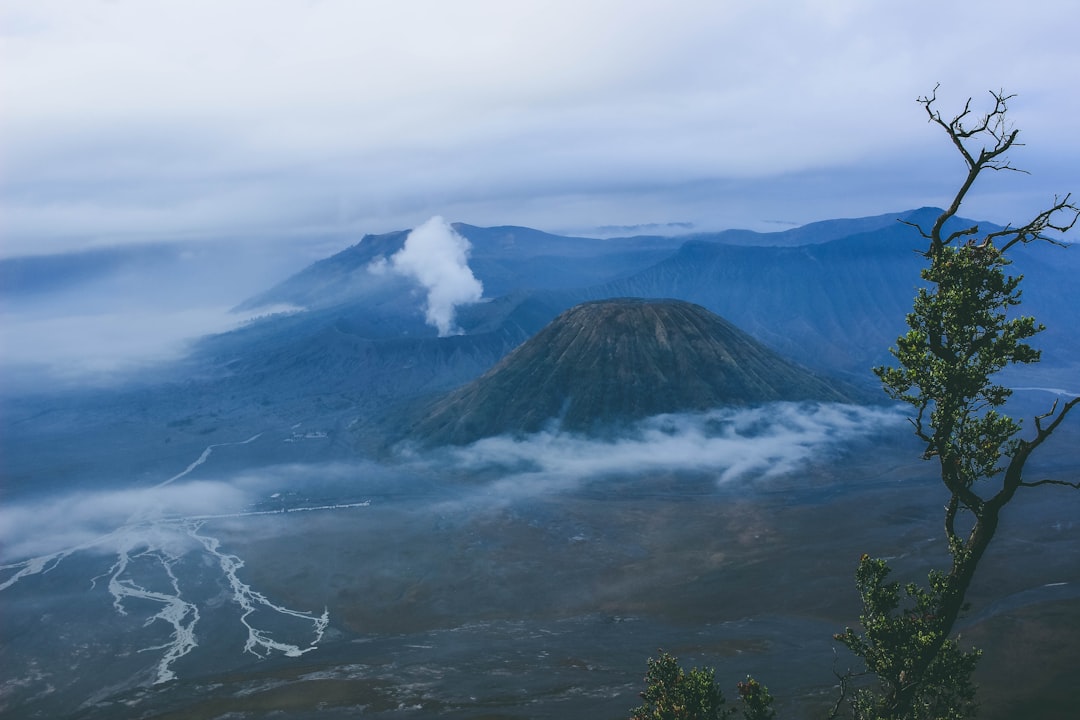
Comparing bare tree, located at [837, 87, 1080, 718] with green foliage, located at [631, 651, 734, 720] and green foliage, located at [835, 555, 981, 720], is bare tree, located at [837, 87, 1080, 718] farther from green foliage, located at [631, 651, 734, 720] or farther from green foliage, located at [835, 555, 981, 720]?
green foliage, located at [631, 651, 734, 720]

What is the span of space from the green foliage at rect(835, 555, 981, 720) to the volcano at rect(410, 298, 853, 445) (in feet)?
351

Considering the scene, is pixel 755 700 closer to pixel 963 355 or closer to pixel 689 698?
pixel 689 698

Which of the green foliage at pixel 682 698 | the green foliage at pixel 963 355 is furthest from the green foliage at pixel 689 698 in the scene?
the green foliage at pixel 963 355

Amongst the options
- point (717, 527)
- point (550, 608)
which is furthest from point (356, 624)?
point (717, 527)

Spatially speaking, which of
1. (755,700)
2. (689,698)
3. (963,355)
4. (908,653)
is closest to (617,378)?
(689,698)

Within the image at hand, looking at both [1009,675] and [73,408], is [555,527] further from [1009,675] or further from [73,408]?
[73,408]

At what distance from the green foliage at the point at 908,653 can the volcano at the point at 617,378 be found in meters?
107

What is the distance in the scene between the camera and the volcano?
131250 millimetres

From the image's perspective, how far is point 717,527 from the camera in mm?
87312

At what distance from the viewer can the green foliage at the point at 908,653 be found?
1912 centimetres

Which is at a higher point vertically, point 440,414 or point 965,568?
point 965,568

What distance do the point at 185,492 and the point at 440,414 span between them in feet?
149

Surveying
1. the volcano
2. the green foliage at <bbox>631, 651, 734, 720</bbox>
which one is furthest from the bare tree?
the volcano

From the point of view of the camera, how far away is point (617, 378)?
137000 millimetres
